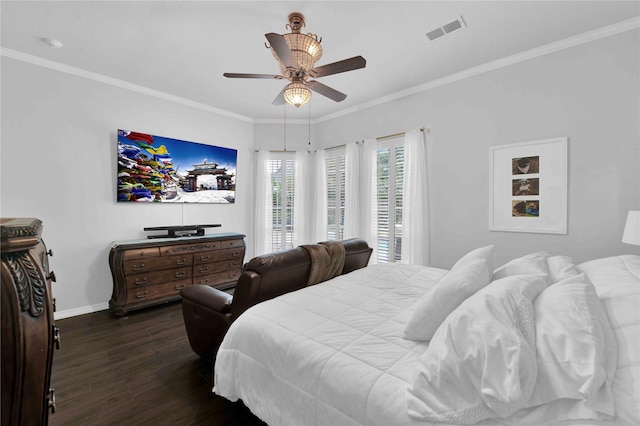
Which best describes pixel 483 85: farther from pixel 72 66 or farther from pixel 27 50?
pixel 27 50

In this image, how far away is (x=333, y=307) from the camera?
1780mm

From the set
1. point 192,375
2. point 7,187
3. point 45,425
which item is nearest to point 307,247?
point 192,375

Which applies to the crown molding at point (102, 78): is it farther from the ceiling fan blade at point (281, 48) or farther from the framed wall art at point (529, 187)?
the framed wall art at point (529, 187)

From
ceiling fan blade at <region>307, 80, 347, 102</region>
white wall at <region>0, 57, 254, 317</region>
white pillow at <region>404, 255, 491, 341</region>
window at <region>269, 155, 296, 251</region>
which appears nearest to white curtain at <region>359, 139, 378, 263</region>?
window at <region>269, 155, 296, 251</region>

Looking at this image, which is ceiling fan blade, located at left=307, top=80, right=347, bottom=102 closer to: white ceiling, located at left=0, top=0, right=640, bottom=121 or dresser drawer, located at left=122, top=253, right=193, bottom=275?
white ceiling, located at left=0, top=0, right=640, bottom=121

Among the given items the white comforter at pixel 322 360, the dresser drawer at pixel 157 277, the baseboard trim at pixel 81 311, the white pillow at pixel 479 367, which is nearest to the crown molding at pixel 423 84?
the dresser drawer at pixel 157 277

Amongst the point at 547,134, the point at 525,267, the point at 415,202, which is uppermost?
the point at 547,134

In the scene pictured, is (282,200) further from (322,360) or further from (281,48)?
(322,360)

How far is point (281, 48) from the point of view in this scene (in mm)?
2049

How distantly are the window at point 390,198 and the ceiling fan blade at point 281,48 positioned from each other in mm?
2444

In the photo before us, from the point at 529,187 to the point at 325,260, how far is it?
95.7 inches

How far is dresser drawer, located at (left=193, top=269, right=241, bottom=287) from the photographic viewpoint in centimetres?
405

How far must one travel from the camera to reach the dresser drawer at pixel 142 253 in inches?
133

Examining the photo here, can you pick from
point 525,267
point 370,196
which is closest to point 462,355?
point 525,267
